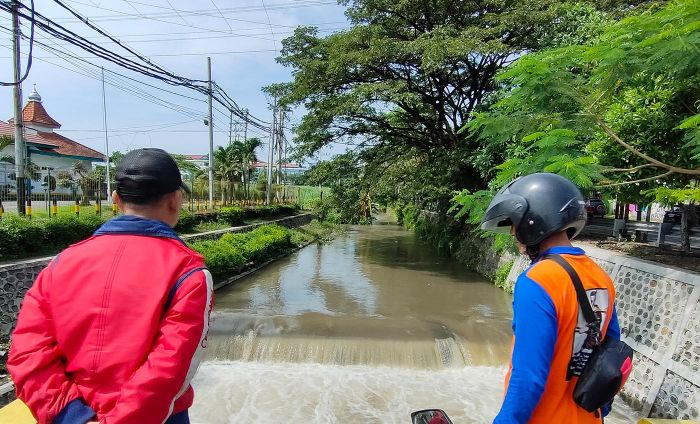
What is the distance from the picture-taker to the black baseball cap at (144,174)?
60.1 inches

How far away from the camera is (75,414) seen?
53.9 inches

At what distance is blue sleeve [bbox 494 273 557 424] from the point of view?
4.91 ft

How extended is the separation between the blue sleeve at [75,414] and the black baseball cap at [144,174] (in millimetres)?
679

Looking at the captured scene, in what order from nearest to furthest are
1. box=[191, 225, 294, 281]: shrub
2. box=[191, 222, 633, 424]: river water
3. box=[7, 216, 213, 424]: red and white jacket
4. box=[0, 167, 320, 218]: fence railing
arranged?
1. box=[7, 216, 213, 424]: red and white jacket
2. box=[191, 222, 633, 424]: river water
3. box=[191, 225, 294, 281]: shrub
4. box=[0, 167, 320, 218]: fence railing

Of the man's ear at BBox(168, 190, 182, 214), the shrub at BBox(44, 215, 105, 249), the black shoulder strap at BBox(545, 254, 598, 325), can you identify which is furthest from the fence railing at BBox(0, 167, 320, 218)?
the black shoulder strap at BBox(545, 254, 598, 325)

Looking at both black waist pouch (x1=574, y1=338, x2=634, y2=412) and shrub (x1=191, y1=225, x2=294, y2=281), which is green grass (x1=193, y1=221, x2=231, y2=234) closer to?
shrub (x1=191, y1=225, x2=294, y2=281)

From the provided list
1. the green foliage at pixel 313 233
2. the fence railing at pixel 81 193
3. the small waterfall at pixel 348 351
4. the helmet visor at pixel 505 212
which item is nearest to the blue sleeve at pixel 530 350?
the helmet visor at pixel 505 212

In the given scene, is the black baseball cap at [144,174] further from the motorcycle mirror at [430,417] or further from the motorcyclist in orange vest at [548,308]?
the motorcycle mirror at [430,417]

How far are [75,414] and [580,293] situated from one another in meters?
1.69

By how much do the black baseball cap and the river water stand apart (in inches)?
210

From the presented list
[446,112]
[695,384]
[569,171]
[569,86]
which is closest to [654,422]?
[695,384]

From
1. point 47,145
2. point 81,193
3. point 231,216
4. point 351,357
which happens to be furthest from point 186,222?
point 47,145

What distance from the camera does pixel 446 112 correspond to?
18.0m

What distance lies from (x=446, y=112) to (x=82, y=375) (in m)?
17.9
